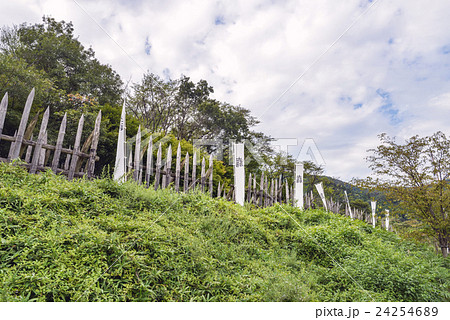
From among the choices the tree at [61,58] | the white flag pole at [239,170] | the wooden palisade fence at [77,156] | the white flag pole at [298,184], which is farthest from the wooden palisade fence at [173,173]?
the tree at [61,58]

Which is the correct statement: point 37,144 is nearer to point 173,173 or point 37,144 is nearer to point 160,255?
point 173,173

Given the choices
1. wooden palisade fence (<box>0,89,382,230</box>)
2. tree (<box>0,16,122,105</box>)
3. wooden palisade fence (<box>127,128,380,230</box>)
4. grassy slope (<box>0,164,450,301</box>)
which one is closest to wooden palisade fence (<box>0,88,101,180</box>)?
wooden palisade fence (<box>0,89,382,230</box>)

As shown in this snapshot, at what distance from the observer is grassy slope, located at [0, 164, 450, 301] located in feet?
8.34

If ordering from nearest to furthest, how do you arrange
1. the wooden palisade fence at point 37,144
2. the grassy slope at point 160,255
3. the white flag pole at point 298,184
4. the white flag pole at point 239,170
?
the grassy slope at point 160,255 → the wooden palisade fence at point 37,144 → the white flag pole at point 239,170 → the white flag pole at point 298,184

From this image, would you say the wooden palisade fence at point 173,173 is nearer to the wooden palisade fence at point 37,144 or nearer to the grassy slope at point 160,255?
the wooden palisade fence at point 37,144

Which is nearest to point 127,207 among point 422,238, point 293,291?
point 293,291

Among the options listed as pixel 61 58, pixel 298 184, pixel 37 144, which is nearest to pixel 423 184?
pixel 298 184

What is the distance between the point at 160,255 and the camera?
312 centimetres

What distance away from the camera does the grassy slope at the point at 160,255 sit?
100 inches

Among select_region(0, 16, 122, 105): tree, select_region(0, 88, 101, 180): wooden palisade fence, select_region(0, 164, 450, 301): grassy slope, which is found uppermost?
select_region(0, 16, 122, 105): tree

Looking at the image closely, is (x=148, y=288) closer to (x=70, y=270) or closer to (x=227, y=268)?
(x=70, y=270)

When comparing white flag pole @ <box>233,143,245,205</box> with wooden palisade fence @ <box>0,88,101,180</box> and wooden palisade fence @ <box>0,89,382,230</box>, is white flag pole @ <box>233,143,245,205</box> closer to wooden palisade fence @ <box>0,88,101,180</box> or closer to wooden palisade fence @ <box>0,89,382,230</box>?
wooden palisade fence @ <box>0,89,382,230</box>
